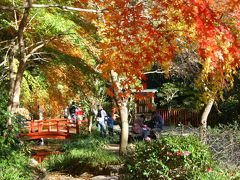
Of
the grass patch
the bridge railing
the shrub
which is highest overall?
the bridge railing

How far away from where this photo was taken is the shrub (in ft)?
24.0

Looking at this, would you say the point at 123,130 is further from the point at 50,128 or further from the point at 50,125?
the point at 50,128

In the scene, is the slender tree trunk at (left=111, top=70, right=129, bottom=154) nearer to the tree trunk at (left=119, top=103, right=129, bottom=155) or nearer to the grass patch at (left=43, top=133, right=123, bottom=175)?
the tree trunk at (left=119, top=103, right=129, bottom=155)

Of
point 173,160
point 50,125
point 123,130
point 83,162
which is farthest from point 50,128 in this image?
point 173,160

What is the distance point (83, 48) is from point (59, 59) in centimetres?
81

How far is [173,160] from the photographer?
7.43 m

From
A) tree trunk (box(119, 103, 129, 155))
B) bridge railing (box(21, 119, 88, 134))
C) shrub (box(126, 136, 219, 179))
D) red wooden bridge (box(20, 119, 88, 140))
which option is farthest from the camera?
bridge railing (box(21, 119, 88, 134))

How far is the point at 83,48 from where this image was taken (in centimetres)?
1221

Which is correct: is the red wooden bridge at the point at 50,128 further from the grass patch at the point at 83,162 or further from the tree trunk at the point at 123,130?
the tree trunk at the point at 123,130

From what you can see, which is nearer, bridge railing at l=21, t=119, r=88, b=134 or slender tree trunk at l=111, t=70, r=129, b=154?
slender tree trunk at l=111, t=70, r=129, b=154

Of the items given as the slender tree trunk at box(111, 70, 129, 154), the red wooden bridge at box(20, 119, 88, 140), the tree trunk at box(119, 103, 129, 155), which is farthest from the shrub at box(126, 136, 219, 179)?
the red wooden bridge at box(20, 119, 88, 140)

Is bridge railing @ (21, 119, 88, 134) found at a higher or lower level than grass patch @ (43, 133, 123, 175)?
higher

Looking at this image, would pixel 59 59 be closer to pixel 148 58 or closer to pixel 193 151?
pixel 148 58

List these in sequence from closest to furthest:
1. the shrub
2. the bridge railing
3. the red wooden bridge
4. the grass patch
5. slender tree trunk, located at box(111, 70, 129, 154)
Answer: the shrub → the grass patch → slender tree trunk, located at box(111, 70, 129, 154) → the red wooden bridge → the bridge railing
